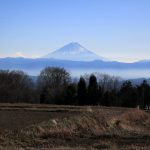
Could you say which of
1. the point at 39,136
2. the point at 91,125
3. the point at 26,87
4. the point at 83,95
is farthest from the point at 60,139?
the point at 26,87

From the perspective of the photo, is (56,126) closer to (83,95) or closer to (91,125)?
(91,125)

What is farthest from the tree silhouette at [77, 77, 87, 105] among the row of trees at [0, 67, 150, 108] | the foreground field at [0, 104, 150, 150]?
the foreground field at [0, 104, 150, 150]

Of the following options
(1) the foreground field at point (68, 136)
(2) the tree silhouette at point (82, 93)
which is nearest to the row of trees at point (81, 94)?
(2) the tree silhouette at point (82, 93)

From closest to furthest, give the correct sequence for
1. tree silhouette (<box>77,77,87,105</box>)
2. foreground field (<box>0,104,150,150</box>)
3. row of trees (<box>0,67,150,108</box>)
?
1. foreground field (<box>0,104,150,150</box>)
2. row of trees (<box>0,67,150,108</box>)
3. tree silhouette (<box>77,77,87,105</box>)

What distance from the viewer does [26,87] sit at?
396 feet

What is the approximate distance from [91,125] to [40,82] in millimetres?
106667

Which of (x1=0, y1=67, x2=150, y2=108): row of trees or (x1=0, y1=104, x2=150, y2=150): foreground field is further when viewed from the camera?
(x1=0, y1=67, x2=150, y2=108): row of trees

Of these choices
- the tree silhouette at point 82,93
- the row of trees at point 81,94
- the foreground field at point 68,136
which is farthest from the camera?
the tree silhouette at point 82,93

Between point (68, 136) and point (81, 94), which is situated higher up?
point (68, 136)

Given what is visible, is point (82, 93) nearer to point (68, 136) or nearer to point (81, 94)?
point (81, 94)

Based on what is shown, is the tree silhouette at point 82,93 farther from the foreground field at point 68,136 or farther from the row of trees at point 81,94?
the foreground field at point 68,136

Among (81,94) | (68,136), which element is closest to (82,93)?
(81,94)

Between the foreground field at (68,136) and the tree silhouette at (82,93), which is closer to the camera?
the foreground field at (68,136)

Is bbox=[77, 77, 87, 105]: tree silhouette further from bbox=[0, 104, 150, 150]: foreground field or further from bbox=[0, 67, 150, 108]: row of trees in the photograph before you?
bbox=[0, 104, 150, 150]: foreground field
